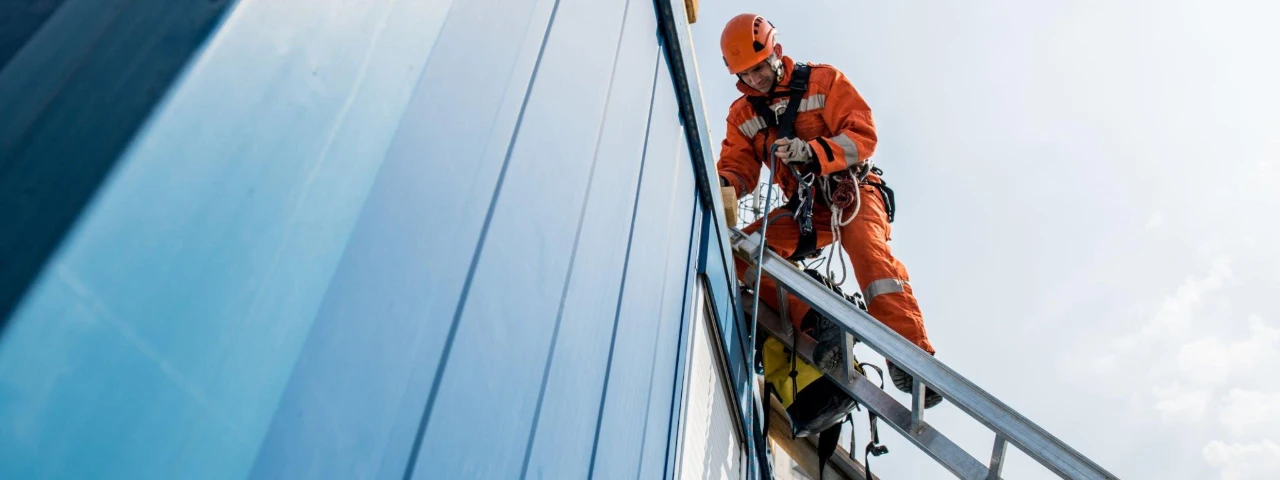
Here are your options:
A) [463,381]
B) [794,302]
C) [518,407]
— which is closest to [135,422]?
[463,381]

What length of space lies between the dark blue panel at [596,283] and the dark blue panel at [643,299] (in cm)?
6

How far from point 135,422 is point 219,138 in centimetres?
22

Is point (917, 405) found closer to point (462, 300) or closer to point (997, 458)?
point (997, 458)

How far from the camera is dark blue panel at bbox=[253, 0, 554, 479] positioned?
26.5 inches

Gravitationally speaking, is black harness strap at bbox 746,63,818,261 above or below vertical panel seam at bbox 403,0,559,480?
above

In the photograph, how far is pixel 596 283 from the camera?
4.88 feet

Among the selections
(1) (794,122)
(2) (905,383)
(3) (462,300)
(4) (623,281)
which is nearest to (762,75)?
(1) (794,122)

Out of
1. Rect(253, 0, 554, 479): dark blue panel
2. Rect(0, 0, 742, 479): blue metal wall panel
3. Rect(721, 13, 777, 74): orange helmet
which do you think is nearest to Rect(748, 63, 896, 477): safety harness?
Rect(721, 13, 777, 74): orange helmet

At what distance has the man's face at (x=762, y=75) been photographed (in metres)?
4.58

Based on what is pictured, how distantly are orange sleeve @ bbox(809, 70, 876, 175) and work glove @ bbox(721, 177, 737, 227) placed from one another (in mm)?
651

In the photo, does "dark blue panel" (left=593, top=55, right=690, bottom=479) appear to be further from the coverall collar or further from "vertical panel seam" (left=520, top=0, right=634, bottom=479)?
the coverall collar

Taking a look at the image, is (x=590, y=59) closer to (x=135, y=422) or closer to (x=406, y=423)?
(x=406, y=423)

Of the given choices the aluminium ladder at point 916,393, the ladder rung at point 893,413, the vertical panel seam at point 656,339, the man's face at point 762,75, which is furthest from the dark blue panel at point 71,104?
the man's face at point 762,75

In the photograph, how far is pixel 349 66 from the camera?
750mm
